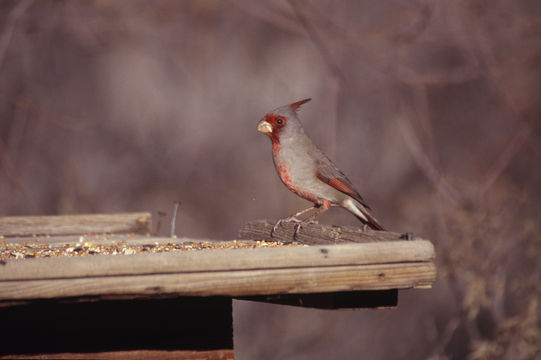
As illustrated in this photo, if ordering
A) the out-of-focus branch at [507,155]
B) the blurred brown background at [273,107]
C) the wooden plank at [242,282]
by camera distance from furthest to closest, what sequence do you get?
1. the out-of-focus branch at [507,155]
2. the blurred brown background at [273,107]
3. the wooden plank at [242,282]

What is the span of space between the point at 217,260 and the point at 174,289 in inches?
5.7

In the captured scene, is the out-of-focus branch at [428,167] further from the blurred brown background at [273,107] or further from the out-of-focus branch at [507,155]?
the out-of-focus branch at [507,155]

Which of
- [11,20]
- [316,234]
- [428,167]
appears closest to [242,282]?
[316,234]

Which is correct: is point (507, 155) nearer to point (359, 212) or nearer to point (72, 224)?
point (359, 212)

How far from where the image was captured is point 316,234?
2.87 metres

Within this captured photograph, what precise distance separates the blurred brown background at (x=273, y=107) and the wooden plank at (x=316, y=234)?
356cm

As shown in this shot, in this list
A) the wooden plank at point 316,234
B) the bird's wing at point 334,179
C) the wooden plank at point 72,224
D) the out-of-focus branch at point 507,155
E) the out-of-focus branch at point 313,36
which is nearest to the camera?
the wooden plank at point 316,234

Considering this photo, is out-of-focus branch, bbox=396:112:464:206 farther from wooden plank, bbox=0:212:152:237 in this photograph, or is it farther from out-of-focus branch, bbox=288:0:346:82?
wooden plank, bbox=0:212:152:237

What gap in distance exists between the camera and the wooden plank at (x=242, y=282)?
1942 millimetres

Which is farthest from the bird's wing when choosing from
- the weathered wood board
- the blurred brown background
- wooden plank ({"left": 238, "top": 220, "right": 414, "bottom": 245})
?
the blurred brown background

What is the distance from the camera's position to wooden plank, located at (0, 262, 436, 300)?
6.37ft

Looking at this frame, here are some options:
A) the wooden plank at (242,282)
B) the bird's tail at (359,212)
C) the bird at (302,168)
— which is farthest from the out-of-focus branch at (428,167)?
the wooden plank at (242,282)

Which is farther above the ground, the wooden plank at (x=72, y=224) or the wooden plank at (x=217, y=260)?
the wooden plank at (x=72, y=224)

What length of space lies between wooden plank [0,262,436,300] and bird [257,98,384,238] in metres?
1.24
